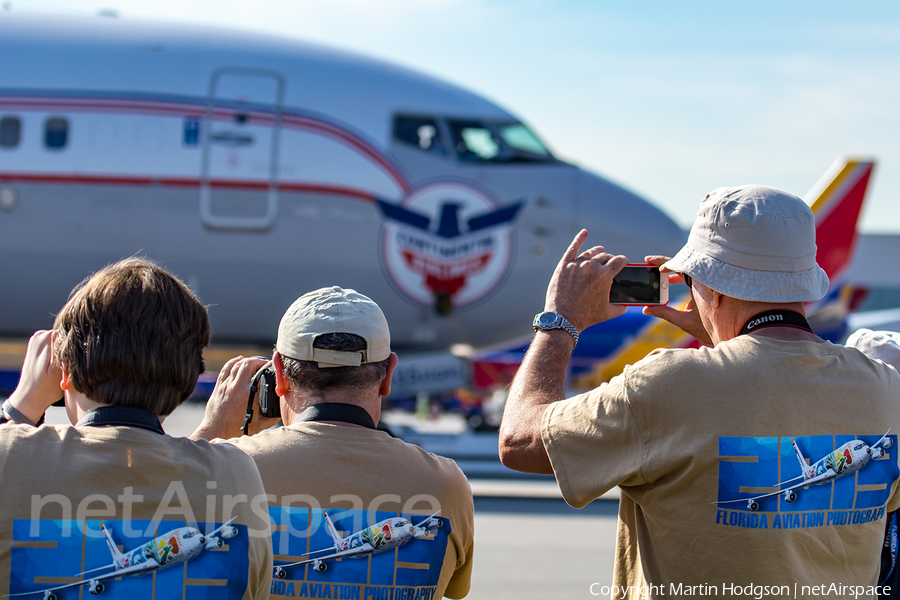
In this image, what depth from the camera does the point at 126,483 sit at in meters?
1.54

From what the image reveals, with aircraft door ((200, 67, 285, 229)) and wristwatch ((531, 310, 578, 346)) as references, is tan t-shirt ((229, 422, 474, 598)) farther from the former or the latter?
aircraft door ((200, 67, 285, 229))

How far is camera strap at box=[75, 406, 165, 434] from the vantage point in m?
1.59

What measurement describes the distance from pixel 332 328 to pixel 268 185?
7104mm

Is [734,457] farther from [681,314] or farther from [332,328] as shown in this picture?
[332,328]

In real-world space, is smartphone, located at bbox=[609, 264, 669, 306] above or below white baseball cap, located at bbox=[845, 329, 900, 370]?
above

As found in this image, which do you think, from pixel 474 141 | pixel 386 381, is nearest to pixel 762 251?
pixel 386 381

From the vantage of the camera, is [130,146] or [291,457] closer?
[291,457]

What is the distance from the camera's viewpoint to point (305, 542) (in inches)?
72.2

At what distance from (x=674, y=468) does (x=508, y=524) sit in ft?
18.5

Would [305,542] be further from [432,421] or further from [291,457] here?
[432,421]

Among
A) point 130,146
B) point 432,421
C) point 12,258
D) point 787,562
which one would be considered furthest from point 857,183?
point 787,562

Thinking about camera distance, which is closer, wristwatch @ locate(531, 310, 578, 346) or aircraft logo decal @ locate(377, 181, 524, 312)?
wristwatch @ locate(531, 310, 578, 346)

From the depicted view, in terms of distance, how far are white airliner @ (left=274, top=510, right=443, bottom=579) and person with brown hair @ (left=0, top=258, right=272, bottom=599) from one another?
0.17 metres

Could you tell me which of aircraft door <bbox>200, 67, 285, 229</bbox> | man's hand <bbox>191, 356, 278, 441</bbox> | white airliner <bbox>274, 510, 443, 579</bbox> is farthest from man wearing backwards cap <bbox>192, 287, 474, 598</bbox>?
aircraft door <bbox>200, 67, 285, 229</bbox>
